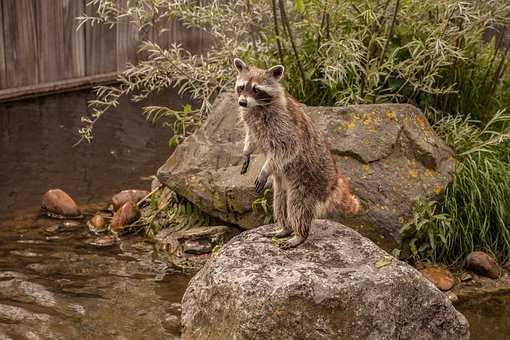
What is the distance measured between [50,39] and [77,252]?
13.6 ft

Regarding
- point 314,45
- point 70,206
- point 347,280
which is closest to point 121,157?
point 70,206

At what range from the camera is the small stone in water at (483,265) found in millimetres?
6328

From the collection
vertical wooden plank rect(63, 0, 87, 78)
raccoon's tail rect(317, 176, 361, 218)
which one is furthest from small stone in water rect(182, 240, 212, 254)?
vertical wooden plank rect(63, 0, 87, 78)

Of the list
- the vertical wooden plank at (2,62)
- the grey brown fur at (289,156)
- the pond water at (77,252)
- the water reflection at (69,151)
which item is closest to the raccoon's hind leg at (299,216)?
the grey brown fur at (289,156)

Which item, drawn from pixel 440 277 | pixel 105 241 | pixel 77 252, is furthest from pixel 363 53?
pixel 77 252

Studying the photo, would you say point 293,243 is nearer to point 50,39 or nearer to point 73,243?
point 73,243

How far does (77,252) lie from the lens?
Answer: 21.5ft

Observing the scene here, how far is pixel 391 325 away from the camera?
463cm

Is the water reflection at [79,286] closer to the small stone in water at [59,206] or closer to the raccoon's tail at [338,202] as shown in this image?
the small stone in water at [59,206]

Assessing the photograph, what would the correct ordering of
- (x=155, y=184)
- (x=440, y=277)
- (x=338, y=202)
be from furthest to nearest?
1. (x=155, y=184)
2. (x=440, y=277)
3. (x=338, y=202)

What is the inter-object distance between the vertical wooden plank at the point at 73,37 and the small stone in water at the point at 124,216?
3676 millimetres

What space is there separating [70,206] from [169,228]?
0.97 m

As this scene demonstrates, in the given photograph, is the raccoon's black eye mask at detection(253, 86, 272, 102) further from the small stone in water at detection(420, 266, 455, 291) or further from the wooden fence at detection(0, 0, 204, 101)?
the wooden fence at detection(0, 0, 204, 101)

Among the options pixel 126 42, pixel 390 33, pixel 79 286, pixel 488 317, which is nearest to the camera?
pixel 488 317
